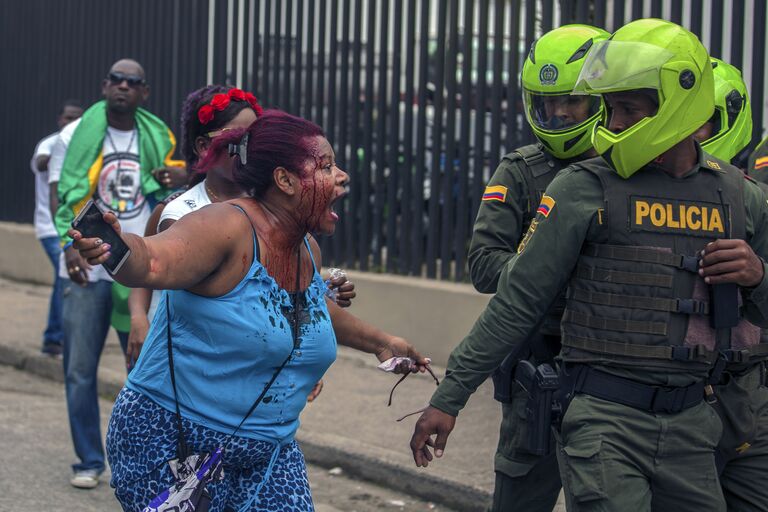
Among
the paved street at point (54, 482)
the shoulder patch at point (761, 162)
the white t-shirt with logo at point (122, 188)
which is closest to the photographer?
the shoulder patch at point (761, 162)

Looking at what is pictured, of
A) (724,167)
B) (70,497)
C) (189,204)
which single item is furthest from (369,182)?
(724,167)

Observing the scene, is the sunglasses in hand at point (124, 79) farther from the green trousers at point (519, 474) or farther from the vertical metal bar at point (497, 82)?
the green trousers at point (519, 474)

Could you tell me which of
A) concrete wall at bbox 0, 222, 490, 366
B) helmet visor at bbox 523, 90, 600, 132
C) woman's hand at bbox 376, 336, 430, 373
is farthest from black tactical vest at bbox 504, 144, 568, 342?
concrete wall at bbox 0, 222, 490, 366

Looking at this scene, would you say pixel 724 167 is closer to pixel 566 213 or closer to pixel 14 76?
pixel 566 213

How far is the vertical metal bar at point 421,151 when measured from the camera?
915 cm

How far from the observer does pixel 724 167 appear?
3484 mm

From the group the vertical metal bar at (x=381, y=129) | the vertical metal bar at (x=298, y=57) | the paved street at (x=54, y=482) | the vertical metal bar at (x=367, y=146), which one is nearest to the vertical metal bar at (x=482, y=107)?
the vertical metal bar at (x=381, y=129)

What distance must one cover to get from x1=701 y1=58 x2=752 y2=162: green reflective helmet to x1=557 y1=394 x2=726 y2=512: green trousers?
1.23 metres

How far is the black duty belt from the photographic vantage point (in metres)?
3.26

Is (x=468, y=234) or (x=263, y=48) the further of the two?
(x=263, y=48)

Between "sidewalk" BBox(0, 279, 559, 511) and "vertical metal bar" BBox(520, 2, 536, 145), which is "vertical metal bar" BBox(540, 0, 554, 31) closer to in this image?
"vertical metal bar" BBox(520, 2, 536, 145)

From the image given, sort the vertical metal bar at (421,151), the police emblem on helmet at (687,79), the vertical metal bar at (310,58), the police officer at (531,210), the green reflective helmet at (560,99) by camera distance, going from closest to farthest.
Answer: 1. the police emblem on helmet at (687,79)
2. the police officer at (531,210)
3. the green reflective helmet at (560,99)
4. the vertical metal bar at (421,151)
5. the vertical metal bar at (310,58)

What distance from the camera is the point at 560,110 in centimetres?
412

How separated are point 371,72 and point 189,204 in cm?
549
